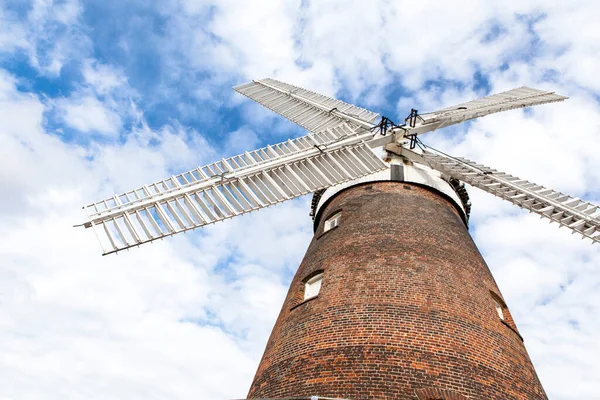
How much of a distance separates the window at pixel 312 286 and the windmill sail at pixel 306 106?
4.92 m

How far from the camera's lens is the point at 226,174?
958 cm

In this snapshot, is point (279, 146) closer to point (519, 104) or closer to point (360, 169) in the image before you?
point (360, 169)

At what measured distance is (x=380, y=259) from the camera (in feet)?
28.1

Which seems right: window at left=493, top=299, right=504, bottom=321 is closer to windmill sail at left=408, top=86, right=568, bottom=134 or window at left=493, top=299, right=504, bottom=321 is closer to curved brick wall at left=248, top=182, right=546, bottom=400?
curved brick wall at left=248, top=182, right=546, bottom=400

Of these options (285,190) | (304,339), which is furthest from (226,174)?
(304,339)

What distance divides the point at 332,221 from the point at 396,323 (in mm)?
3478

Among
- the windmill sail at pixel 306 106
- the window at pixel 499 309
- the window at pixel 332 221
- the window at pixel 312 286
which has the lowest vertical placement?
the window at pixel 499 309

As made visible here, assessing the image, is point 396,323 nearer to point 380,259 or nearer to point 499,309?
point 380,259

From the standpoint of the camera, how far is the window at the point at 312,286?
895cm

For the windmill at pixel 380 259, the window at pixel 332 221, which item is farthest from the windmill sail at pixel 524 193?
the window at pixel 332 221

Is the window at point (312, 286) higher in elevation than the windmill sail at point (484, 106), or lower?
lower

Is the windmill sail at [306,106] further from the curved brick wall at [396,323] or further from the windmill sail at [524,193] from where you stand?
the curved brick wall at [396,323]

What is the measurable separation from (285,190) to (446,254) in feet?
10.2

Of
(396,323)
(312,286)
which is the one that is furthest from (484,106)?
(396,323)
